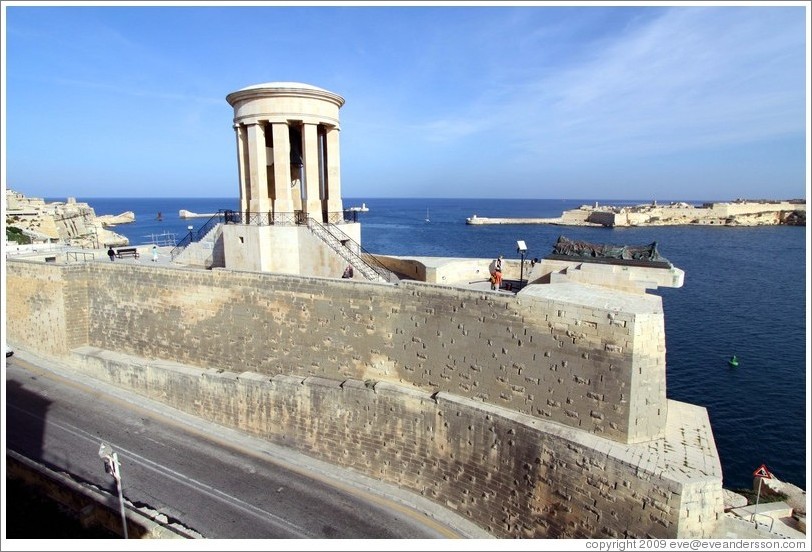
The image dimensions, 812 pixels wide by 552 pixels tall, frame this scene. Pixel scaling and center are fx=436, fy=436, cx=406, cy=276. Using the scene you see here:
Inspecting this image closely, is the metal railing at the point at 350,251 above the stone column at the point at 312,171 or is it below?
below

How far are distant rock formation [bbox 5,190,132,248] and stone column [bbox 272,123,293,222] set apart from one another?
26.1m

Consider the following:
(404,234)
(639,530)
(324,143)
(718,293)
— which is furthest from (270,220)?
(404,234)

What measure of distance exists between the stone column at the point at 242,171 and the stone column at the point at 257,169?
1.43 feet

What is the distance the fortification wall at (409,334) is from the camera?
8.93m

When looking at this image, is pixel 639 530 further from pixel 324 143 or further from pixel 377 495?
pixel 324 143

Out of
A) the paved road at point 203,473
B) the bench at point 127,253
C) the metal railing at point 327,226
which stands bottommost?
the paved road at point 203,473

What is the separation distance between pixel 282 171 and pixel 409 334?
23.5 feet

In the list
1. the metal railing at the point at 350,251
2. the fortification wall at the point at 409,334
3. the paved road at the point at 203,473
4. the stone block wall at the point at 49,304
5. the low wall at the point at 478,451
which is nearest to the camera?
the low wall at the point at 478,451

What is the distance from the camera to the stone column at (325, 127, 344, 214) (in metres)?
15.2

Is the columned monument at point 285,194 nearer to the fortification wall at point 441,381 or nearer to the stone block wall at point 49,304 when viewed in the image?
the fortification wall at point 441,381

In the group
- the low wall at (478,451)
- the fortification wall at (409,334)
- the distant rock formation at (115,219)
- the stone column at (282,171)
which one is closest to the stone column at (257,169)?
the stone column at (282,171)

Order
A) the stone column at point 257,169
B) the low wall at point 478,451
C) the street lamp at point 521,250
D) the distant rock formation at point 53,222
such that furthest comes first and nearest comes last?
the distant rock formation at point 53,222 < the stone column at point 257,169 < the street lamp at point 521,250 < the low wall at point 478,451

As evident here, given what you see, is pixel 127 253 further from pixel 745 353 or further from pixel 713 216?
pixel 713 216

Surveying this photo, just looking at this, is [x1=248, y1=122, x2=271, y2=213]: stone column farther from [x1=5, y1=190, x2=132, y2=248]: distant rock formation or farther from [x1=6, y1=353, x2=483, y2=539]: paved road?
[x1=5, y1=190, x2=132, y2=248]: distant rock formation
